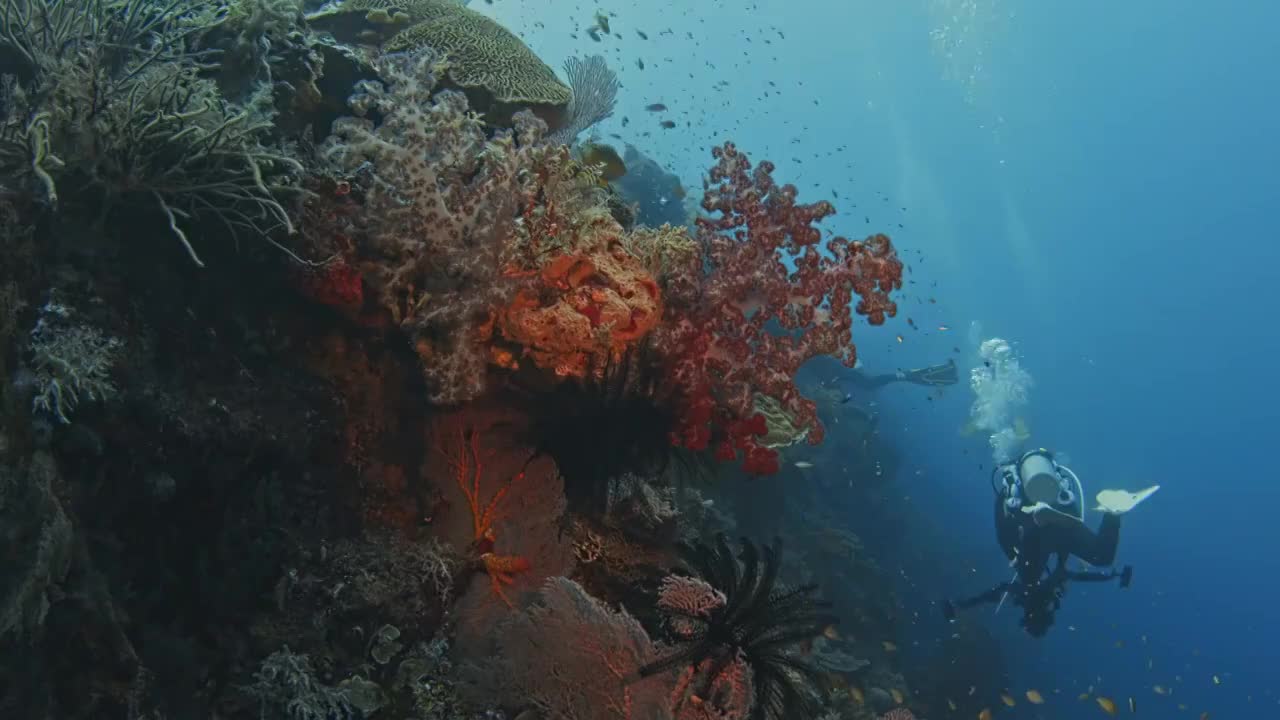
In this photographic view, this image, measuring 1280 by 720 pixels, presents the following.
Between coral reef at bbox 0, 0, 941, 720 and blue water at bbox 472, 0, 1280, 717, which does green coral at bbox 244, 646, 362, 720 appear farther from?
blue water at bbox 472, 0, 1280, 717

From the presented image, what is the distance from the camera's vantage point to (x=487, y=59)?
5.46m

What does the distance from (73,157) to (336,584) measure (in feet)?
7.07

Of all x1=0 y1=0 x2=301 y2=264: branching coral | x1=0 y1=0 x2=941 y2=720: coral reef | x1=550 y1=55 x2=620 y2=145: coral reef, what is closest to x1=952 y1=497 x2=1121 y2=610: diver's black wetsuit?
x1=0 y1=0 x2=941 y2=720: coral reef

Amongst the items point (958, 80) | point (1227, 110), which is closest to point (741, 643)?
point (1227, 110)

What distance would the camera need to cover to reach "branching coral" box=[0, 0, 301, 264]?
92.3 inches

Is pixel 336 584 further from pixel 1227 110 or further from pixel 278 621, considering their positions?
pixel 1227 110

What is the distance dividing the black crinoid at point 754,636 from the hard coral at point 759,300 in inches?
42.5

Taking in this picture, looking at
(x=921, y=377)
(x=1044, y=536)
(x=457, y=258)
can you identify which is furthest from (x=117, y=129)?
(x=921, y=377)

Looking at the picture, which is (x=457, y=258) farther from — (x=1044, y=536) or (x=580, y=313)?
(x=1044, y=536)

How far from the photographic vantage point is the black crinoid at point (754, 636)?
270 centimetres

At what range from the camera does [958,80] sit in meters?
136

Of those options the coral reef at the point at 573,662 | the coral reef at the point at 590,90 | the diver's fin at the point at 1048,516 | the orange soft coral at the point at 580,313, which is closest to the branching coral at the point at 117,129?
the orange soft coral at the point at 580,313

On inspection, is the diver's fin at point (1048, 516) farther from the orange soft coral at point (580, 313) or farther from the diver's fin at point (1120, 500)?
the orange soft coral at point (580, 313)

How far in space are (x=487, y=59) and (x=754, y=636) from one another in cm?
523
